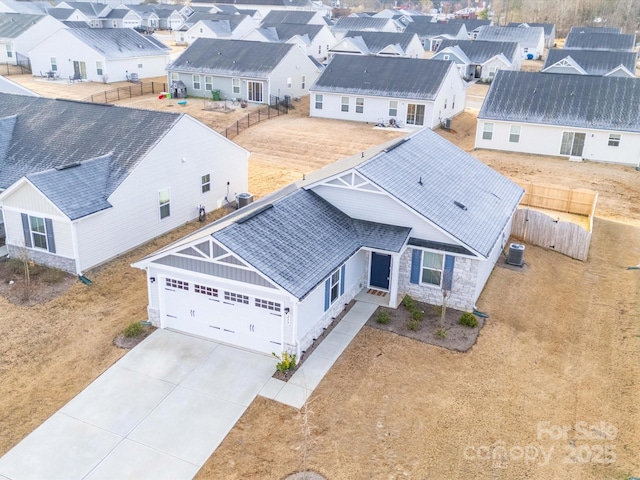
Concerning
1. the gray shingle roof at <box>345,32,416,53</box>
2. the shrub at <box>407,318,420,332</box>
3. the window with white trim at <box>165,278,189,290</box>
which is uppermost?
the gray shingle roof at <box>345,32,416,53</box>

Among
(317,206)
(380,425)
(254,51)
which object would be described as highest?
(254,51)

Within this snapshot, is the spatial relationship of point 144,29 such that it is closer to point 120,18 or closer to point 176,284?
point 120,18

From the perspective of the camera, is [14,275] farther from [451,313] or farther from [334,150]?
[334,150]

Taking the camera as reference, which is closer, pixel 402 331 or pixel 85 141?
pixel 402 331

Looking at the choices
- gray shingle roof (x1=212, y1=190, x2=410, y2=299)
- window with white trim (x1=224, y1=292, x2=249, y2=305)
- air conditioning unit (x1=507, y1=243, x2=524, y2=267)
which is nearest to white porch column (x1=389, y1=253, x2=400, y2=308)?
gray shingle roof (x1=212, y1=190, x2=410, y2=299)

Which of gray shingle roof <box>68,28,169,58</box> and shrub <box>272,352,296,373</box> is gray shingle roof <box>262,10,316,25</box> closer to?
gray shingle roof <box>68,28,169,58</box>

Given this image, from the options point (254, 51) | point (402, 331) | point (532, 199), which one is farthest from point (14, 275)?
point (254, 51)

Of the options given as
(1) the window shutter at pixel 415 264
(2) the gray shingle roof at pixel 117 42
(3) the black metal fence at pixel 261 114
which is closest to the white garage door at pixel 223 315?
(1) the window shutter at pixel 415 264

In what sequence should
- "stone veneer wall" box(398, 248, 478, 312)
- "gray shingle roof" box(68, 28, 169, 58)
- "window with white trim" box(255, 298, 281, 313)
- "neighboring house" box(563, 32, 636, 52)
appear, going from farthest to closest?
"neighboring house" box(563, 32, 636, 52), "gray shingle roof" box(68, 28, 169, 58), "stone veneer wall" box(398, 248, 478, 312), "window with white trim" box(255, 298, 281, 313)

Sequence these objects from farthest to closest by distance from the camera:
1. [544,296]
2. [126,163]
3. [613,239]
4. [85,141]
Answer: [613,239] < [85,141] < [126,163] < [544,296]
